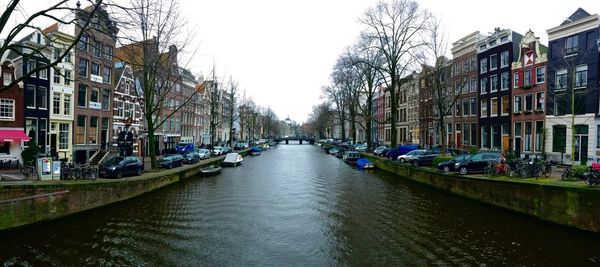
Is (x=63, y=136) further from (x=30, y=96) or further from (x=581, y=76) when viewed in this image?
(x=581, y=76)

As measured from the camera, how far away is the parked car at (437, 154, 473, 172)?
85.1 ft

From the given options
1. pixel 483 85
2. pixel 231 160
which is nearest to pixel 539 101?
pixel 483 85

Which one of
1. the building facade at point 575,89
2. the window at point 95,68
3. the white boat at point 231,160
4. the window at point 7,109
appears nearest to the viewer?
the window at point 7,109

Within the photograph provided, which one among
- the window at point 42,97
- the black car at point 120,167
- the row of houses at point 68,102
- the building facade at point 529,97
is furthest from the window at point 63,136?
the building facade at point 529,97

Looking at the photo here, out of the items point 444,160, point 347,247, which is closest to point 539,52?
point 444,160

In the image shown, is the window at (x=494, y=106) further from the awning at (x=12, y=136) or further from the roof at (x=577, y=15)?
the awning at (x=12, y=136)

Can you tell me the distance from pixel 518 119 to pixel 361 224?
96.2 ft

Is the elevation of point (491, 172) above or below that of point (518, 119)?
below

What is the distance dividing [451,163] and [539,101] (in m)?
15.6

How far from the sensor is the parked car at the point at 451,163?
2594 cm

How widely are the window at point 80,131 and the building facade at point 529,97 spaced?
43.3m

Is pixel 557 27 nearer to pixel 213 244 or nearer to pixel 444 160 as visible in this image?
pixel 444 160

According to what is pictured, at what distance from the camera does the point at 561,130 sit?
106 feet

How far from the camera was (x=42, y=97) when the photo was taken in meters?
30.6
